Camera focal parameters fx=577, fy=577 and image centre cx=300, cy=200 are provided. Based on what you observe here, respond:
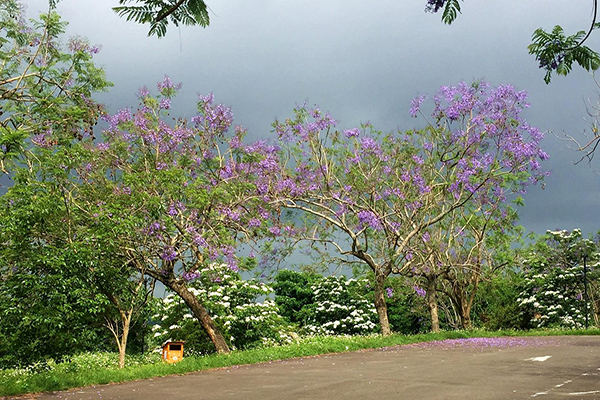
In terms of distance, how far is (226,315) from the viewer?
18.8 meters

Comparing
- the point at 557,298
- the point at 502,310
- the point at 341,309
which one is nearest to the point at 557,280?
the point at 557,298

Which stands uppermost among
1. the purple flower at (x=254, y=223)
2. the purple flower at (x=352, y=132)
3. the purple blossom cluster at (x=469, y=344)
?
the purple flower at (x=352, y=132)

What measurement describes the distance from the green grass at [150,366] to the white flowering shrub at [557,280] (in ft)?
25.7

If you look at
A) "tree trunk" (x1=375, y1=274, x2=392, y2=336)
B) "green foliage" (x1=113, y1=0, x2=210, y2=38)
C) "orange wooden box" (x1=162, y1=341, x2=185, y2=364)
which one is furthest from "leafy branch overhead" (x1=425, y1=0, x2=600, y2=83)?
"tree trunk" (x1=375, y1=274, x2=392, y2=336)

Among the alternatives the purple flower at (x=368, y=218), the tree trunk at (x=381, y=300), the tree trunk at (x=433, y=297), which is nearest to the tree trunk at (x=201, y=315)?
the purple flower at (x=368, y=218)

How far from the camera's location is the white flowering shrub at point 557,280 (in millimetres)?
28734

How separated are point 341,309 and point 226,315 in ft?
33.6

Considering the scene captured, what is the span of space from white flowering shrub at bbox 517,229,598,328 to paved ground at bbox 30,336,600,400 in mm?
14199

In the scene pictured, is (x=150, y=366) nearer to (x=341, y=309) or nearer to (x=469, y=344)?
(x=469, y=344)

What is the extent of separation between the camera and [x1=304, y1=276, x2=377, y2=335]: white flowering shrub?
27047 millimetres

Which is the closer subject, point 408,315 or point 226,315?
point 226,315

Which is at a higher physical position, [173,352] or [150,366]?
[173,352]

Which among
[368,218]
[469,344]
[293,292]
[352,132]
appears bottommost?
[469,344]

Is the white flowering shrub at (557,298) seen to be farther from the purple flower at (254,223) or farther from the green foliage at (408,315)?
the purple flower at (254,223)
